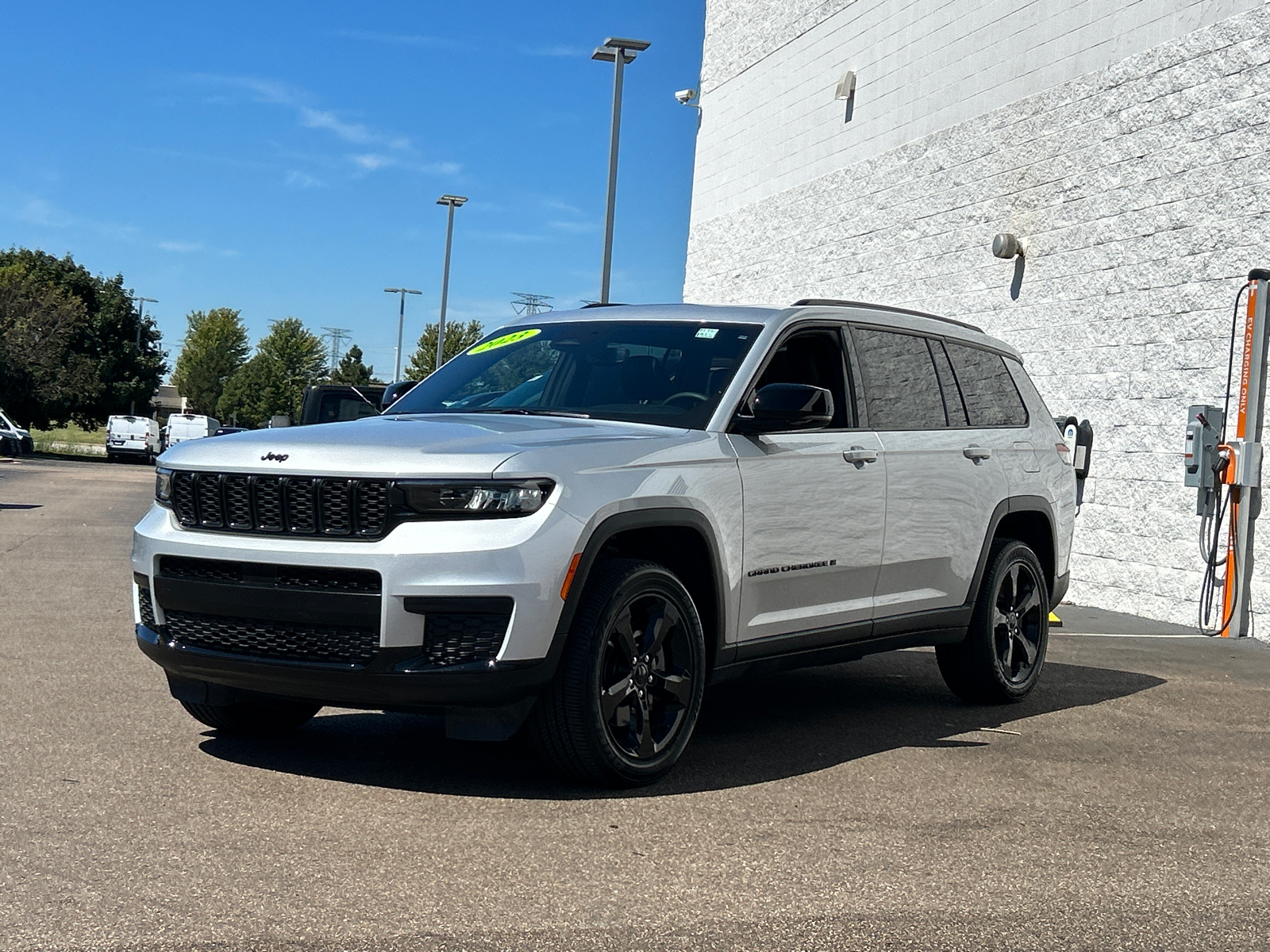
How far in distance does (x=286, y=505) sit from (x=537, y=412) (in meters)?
1.41

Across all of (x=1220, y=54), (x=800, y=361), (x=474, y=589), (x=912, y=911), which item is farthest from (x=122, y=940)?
(x=1220, y=54)

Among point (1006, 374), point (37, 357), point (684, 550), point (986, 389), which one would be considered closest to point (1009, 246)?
point (1006, 374)

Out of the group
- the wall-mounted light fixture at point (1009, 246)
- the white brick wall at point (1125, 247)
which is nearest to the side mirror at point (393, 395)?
the white brick wall at point (1125, 247)

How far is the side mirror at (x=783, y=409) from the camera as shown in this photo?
5.89 meters

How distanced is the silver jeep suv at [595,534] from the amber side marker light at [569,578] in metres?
0.01

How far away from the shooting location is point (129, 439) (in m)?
58.7

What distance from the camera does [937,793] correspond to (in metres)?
5.64

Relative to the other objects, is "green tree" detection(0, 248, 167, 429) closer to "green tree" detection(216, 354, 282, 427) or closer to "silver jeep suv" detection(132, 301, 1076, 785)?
"green tree" detection(216, 354, 282, 427)

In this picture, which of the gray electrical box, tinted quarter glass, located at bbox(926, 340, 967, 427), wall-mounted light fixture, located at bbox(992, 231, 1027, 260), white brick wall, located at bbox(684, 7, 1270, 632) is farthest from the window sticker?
wall-mounted light fixture, located at bbox(992, 231, 1027, 260)

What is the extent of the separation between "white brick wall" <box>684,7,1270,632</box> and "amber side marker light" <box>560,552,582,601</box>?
7.71 m

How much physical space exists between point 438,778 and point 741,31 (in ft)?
59.3

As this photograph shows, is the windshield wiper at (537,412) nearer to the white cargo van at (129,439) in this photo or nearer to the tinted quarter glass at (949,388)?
the tinted quarter glass at (949,388)

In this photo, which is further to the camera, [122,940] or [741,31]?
[741,31]

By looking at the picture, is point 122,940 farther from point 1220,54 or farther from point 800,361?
point 1220,54
